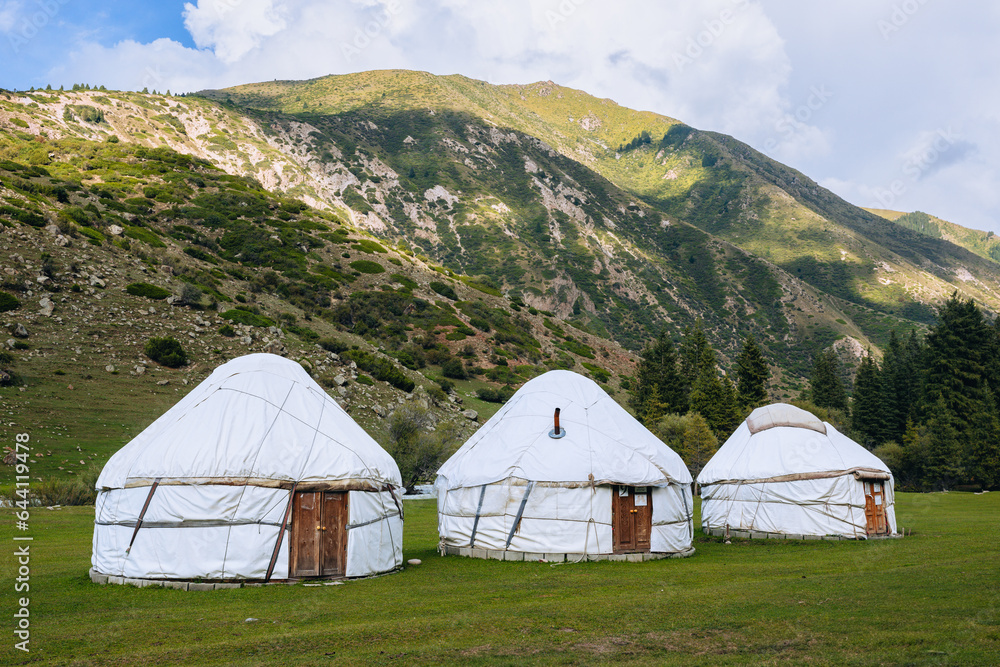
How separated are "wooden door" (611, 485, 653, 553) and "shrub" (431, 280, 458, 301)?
178ft

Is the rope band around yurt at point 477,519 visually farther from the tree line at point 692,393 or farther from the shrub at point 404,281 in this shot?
the shrub at point 404,281

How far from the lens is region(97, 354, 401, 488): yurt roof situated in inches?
496

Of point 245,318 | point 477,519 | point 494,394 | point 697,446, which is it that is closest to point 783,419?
point 477,519

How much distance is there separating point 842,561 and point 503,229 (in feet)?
320

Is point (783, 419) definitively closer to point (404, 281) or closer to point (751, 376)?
point (751, 376)

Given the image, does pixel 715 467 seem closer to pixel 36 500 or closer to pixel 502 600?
pixel 502 600

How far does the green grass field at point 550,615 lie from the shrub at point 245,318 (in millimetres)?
29391

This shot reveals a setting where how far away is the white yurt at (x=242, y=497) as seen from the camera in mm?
12281

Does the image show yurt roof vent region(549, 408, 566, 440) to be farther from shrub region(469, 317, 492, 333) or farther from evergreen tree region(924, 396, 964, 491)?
shrub region(469, 317, 492, 333)

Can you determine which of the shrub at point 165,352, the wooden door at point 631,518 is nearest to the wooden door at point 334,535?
the wooden door at point 631,518

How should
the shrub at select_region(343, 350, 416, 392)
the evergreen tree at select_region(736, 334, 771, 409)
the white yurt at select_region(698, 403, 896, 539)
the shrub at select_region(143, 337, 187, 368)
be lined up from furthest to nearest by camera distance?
the evergreen tree at select_region(736, 334, 771, 409) → the shrub at select_region(343, 350, 416, 392) → the shrub at select_region(143, 337, 187, 368) → the white yurt at select_region(698, 403, 896, 539)

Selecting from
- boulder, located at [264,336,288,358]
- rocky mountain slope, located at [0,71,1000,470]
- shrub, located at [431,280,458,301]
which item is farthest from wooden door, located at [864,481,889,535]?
shrub, located at [431,280,458,301]

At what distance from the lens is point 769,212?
14425 centimetres

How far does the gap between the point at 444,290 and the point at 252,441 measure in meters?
→ 57.8
